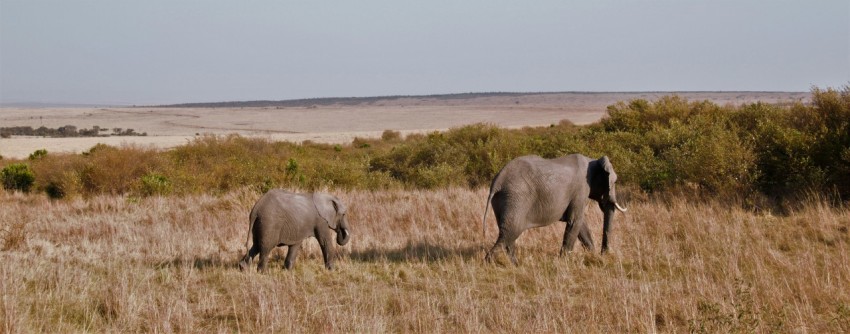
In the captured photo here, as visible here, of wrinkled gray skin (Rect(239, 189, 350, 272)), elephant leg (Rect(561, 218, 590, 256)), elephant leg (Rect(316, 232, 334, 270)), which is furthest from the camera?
elephant leg (Rect(561, 218, 590, 256))

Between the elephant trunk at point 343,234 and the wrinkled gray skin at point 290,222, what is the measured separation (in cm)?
3

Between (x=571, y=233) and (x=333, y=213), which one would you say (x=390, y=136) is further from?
(x=571, y=233)

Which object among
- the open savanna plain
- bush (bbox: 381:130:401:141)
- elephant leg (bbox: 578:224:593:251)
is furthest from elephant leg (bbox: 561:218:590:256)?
bush (bbox: 381:130:401:141)

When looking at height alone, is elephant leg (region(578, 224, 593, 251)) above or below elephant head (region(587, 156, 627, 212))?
below

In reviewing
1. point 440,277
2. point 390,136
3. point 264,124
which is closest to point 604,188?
point 440,277

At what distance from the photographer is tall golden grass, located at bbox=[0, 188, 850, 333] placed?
5910mm

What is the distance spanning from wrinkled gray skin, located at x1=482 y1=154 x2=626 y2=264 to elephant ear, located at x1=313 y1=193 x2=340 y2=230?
82.7 inches

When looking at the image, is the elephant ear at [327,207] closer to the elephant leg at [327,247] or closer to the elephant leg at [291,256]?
the elephant leg at [327,247]

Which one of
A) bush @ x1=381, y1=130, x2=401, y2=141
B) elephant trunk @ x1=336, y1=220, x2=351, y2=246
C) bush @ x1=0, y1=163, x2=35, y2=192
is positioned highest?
elephant trunk @ x1=336, y1=220, x2=351, y2=246

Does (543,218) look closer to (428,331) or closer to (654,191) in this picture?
(428,331)

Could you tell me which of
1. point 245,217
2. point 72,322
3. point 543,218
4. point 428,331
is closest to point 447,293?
point 428,331

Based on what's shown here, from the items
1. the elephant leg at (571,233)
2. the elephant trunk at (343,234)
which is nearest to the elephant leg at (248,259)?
the elephant trunk at (343,234)

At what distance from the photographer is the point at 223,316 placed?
637cm

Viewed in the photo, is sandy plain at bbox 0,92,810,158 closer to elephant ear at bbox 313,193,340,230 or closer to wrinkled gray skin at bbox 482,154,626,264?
wrinkled gray skin at bbox 482,154,626,264
